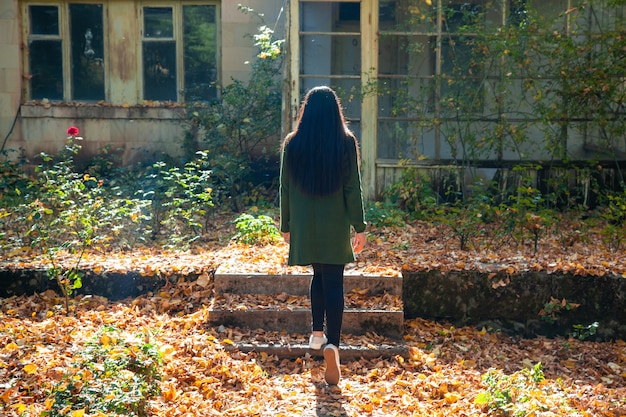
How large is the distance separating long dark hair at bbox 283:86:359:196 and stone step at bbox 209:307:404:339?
1426 millimetres

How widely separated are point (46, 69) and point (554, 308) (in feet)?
31.2

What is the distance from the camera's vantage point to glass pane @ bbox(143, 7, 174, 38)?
40.3ft

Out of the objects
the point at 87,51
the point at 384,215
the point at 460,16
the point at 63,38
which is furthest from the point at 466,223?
the point at 63,38

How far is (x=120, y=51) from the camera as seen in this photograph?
12.3m

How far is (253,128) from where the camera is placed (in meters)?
10.5

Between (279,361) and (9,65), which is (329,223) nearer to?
(279,361)

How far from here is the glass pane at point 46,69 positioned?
40.5 ft

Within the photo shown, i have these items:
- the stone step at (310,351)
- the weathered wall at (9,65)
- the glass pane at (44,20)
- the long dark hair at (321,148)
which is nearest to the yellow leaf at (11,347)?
the stone step at (310,351)

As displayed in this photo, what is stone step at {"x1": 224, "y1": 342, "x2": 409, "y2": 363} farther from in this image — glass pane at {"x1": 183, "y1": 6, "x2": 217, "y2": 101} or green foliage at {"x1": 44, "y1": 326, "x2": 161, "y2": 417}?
glass pane at {"x1": 183, "y1": 6, "x2": 217, "y2": 101}

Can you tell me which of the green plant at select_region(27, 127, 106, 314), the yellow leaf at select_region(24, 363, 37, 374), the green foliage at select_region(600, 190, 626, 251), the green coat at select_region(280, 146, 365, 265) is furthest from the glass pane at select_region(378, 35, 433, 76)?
the yellow leaf at select_region(24, 363, 37, 374)

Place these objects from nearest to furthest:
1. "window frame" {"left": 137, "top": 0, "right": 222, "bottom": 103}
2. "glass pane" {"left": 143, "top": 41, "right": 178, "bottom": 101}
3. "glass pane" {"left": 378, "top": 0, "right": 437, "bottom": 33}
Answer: "glass pane" {"left": 378, "top": 0, "right": 437, "bottom": 33}
"window frame" {"left": 137, "top": 0, "right": 222, "bottom": 103}
"glass pane" {"left": 143, "top": 41, "right": 178, "bottom": 101}

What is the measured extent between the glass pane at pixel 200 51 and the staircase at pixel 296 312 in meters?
6.50

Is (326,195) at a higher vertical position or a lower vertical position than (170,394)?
higher

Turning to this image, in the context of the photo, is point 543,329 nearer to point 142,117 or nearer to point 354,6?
point 354,6
